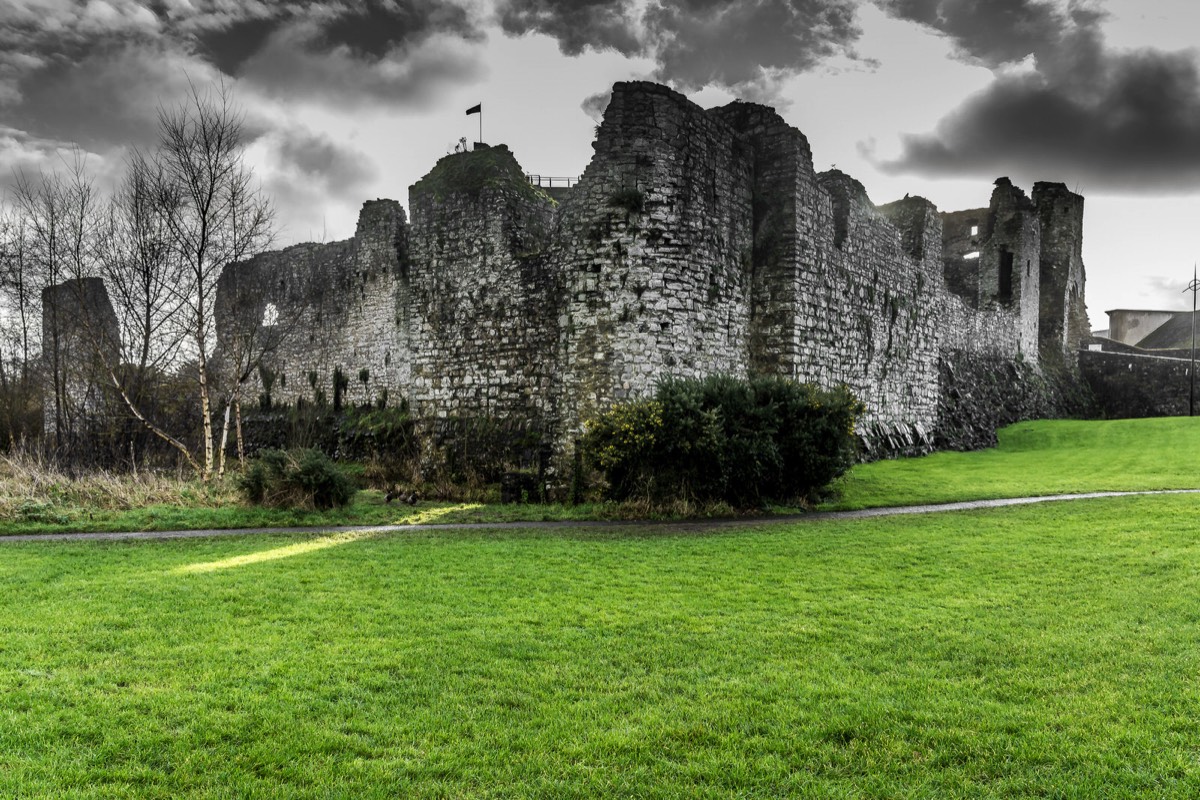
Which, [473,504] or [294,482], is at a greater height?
[294,482]

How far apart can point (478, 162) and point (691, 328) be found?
7547 mm

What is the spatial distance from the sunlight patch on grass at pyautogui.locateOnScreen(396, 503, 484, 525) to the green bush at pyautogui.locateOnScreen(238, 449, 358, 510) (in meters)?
1.51

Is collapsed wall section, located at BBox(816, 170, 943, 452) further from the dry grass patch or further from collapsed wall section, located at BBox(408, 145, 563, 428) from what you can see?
the dry grass patch

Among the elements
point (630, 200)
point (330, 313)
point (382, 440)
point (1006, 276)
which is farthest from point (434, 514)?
point (1006, 276)

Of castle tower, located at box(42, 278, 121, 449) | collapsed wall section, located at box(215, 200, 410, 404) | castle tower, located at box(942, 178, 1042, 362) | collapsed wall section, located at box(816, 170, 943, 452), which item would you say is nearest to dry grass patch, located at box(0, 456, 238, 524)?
castle tower, located at box(42, 278, 121, 449)

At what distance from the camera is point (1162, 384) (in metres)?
34.9

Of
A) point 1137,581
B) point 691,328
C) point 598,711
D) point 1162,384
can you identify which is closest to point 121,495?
point 691,328

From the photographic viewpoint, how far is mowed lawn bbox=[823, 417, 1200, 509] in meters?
15.0

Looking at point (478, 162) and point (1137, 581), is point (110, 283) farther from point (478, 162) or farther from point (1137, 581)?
point (1137, 581)

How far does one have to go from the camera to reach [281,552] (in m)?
9.99

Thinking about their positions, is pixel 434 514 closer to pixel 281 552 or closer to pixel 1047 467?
pixel 281 552

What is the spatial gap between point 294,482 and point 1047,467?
18.5 meters

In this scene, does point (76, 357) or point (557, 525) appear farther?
point (76, 357)

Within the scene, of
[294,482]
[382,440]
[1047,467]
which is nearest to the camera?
[294,482]
